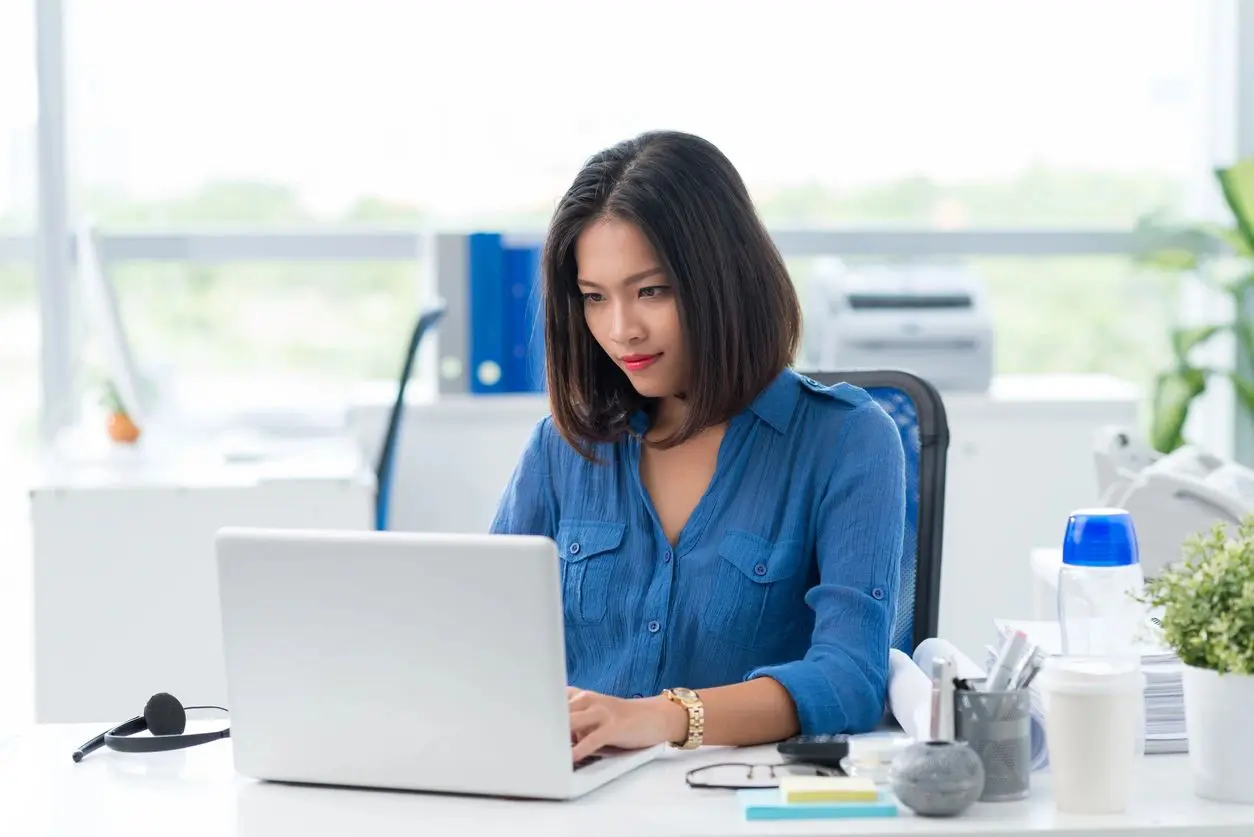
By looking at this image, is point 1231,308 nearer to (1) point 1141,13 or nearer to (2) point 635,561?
(1) point 1141,13

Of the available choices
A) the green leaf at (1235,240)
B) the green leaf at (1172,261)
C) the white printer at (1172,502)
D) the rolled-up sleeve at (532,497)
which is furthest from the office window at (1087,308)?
the rolled-up sleeve at (532,497)

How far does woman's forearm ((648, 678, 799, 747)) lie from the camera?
4.89ft

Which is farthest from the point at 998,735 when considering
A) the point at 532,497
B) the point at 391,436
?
the point at 391,436

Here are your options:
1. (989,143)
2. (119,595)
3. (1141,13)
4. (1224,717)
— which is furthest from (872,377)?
(1141,13)

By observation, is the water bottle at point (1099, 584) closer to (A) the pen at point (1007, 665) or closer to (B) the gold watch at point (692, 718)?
(A) the pen at point (1007, 665)

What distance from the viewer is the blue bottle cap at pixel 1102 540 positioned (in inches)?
61.3

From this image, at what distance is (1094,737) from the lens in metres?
1.28

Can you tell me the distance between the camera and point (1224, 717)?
Answer: 4.29ft

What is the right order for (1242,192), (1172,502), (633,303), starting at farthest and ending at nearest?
(1242,192), (1172,502), (633,303)

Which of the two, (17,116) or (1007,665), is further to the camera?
(17,116)

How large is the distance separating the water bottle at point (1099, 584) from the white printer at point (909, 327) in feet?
7.01

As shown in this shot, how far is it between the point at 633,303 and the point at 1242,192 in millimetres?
2682

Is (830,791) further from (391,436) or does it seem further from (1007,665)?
(391,436)

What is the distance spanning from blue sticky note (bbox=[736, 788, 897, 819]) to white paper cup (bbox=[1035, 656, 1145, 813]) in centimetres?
14
